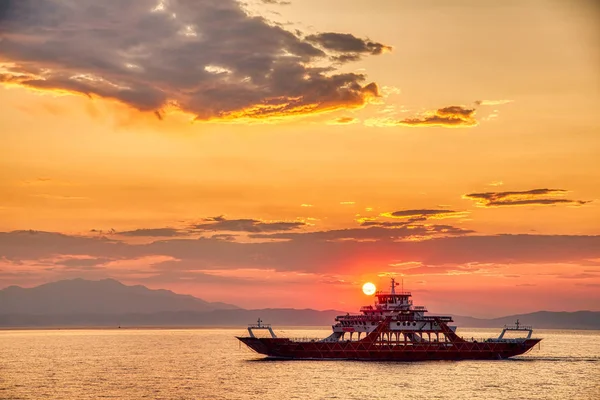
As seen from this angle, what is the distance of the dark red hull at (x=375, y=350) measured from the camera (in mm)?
153125

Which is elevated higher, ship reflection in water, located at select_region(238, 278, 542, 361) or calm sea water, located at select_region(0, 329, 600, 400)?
ship reflection in water, located at select_region(238, 278, 542, 361)

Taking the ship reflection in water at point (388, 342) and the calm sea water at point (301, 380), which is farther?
the ship reflection in water at point (388, 342)

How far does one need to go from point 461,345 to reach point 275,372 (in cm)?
4034

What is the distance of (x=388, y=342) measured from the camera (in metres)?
153

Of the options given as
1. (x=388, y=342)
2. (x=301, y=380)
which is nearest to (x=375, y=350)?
(x=388, y=342)

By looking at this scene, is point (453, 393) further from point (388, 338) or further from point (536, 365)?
point (536, 365)

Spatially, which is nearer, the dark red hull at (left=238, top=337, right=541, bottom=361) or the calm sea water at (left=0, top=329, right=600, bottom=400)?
the calm sea water at (left=0, top=329, right=600, bottom=400)

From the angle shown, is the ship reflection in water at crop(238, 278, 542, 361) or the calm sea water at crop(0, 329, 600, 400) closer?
the calm sea water at crop(0, 329, 600, 400)

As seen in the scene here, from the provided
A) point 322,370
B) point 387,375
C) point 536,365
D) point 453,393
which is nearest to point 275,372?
point 322,370

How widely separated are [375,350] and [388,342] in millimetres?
2883

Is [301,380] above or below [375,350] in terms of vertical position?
below

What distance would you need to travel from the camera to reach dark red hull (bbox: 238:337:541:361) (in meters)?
153

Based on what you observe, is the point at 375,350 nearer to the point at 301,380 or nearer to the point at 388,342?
the point at 388,342

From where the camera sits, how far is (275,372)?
13775 centimetres
